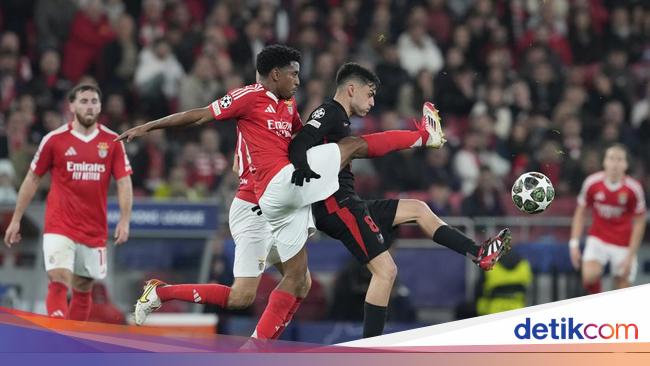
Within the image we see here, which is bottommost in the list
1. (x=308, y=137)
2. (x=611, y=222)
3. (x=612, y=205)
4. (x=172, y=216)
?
(x=308, y=137)

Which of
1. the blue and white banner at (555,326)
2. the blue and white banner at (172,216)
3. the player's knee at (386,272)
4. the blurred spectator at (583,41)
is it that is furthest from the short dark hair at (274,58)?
the blurred spectator at (583,41)

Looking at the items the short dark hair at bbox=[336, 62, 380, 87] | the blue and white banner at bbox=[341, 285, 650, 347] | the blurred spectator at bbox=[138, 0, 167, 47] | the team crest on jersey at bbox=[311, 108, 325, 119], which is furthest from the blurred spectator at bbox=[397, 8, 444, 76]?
the blue and white banner at bbox=[341, 285, 650, 347]

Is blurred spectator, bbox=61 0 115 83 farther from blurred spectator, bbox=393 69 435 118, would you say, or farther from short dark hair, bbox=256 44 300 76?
short dark hair, bbox=256 44 300 76

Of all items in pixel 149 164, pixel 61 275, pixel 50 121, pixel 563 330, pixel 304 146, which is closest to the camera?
pixel 563 330

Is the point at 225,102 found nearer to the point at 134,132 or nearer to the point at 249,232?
the point at 134,132

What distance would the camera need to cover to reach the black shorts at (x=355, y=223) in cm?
932

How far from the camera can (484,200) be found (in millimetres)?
15266

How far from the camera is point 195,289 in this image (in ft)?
31.9

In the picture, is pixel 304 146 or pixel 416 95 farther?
pixel 416 95

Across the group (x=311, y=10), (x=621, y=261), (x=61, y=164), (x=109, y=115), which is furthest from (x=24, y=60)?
(x=621, y=261)

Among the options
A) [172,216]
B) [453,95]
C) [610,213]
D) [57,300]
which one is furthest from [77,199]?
[453,95]

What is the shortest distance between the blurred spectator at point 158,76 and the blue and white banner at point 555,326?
871cm

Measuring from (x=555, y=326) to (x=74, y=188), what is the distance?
13.8ft

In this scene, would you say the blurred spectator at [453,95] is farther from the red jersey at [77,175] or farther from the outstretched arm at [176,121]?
the outstretched arm at [176,121]
